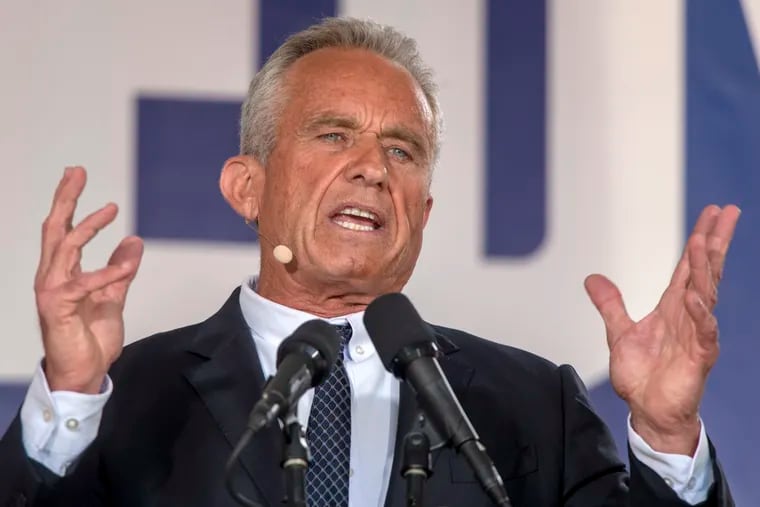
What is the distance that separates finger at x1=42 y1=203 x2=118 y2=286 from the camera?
2229mm

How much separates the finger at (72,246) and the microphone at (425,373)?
42 cm

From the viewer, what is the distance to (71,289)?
222 cm

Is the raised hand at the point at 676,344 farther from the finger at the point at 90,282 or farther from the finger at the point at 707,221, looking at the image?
the finger at the point at 90,282

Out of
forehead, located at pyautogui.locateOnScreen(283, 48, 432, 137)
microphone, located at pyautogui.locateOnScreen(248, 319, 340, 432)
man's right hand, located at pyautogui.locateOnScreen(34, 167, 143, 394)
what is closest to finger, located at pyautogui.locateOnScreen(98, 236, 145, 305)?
man's right hand, located at pyautogui.locateOnScreen(34, 167, 143, 394)

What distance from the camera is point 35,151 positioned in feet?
11.0

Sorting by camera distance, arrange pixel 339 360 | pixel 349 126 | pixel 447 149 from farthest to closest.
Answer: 1. pixel 447 149
2. pixel 349 126
3. pixel 339 360

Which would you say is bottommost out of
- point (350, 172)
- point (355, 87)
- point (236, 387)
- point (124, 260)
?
point (236, 387)

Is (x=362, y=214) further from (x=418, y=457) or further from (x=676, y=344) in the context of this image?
(x=418, y=457)

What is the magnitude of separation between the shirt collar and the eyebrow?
340mm

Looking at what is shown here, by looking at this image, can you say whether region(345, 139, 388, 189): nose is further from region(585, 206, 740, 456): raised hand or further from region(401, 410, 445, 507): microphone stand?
region(401, 410, 445, 507): microphone stand

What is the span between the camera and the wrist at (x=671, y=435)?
2324mm

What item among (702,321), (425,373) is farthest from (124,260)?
(702,321)

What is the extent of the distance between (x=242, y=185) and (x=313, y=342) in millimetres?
1052

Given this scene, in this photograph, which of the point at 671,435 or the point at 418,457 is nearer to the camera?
the point at 418,457
